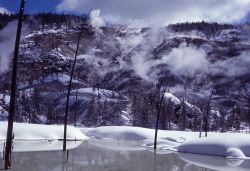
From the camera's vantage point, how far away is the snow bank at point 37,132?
70875 millimetres

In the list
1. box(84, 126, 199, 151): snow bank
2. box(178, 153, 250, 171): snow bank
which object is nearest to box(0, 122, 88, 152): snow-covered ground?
box(84, 126, 199, 151): snow bank

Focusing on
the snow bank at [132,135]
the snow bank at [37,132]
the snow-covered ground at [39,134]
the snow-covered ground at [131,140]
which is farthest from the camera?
the snow bank at [132,135]

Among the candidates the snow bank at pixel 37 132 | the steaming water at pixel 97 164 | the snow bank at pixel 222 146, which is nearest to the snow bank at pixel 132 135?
the snow bank at pixel 37 132

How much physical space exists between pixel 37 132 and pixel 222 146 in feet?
111

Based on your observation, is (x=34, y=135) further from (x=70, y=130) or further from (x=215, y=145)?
(x=215, y=145)

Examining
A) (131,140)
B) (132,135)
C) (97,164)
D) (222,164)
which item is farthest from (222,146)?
(132,135)

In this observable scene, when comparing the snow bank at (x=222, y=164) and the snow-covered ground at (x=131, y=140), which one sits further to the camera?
the snow-covered ground at (x=131, y=140)

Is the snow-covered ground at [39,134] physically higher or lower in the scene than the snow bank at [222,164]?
higher

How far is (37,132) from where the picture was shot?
2980 inches

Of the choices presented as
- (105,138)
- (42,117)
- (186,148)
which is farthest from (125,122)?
Answer: (186,148)

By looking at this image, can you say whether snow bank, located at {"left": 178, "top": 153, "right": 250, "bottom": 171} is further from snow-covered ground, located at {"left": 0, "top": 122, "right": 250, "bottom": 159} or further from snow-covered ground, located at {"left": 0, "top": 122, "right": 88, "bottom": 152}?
snow-covered ground, located at {"left": 0, "top": 122, "right": 88, "bottom": 152}

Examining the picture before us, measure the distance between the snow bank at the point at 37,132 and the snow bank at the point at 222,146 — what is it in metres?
24.7

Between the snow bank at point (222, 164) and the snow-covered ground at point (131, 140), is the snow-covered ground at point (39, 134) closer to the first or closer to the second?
the snow-covered ground at point (131, 140)

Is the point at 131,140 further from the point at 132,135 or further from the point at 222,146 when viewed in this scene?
the point at 222,146
